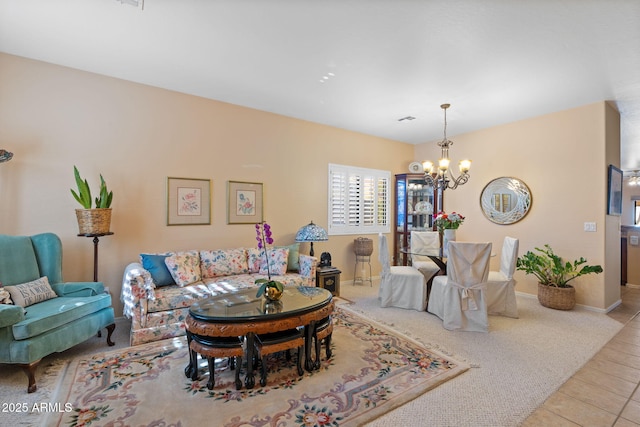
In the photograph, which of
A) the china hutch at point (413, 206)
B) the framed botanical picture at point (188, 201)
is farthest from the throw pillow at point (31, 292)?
the china hutch at point (413, 206)

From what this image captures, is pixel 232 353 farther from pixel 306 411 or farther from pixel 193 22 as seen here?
pixel 193 22

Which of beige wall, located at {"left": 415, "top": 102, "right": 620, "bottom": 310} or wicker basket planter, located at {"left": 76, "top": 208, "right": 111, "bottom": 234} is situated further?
beige wall, located at {"left": 415, "top": 102, "right": 620, "bottom": 310}

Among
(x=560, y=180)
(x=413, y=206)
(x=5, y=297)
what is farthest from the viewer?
(x=413, y=206)

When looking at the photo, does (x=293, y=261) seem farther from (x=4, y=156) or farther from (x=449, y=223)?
(x=4, y=156)

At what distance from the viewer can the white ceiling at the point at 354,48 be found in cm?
233

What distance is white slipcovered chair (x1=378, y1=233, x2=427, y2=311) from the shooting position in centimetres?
400

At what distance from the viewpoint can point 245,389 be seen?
215cm

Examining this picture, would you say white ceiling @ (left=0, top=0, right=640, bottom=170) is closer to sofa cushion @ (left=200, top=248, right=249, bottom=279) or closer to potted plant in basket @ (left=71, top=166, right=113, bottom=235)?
potted plant in basket @ (left=71, top=166, right=113, bottom=235)

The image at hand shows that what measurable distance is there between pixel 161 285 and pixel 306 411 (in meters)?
2.32

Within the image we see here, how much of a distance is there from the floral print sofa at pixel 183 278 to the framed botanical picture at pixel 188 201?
49 centimetres

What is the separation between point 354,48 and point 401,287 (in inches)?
120

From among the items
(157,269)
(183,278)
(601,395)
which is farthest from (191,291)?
(601,395)

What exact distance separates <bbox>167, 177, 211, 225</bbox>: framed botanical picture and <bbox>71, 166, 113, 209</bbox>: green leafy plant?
0.71 meters

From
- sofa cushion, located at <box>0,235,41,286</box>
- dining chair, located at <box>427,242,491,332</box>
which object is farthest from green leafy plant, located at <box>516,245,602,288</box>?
sofa cushion, located at <box>0,235,41,286</box>
